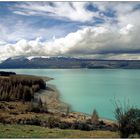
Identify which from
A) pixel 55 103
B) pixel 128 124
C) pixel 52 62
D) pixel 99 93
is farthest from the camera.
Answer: pixel 99 93

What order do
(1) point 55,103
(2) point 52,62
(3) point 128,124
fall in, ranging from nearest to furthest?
1. (3) point 128,124
2. (2) point 52,62
3. (1) point 55,103

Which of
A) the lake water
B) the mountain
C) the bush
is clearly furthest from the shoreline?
the bush

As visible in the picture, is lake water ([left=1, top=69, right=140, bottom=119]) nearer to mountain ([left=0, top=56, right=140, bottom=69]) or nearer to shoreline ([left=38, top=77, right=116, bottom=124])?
shoreline ([left=38, top=77, right=116, bottom=124])

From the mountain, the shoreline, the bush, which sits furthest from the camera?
the shoreline

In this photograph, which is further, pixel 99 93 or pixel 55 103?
pixel 99 93

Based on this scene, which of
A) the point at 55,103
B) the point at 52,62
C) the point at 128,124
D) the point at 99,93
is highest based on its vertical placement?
the point at 52,62

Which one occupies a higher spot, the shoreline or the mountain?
the mountain

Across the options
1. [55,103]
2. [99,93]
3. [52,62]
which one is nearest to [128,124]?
[52,62]

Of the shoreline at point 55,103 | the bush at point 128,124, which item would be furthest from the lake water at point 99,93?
the bush at point 128,124

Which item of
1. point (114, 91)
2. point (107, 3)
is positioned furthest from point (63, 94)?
point (107, 3)

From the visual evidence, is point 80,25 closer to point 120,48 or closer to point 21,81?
point 120,48

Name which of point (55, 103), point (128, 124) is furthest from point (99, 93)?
point (128, 124)

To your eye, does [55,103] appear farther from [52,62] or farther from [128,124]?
[128,124]

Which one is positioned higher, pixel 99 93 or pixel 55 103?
pixel 99 93
